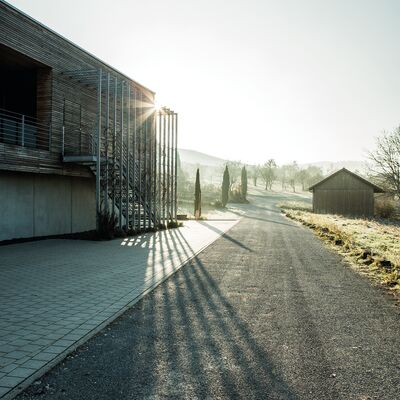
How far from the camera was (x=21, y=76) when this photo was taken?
1678cm

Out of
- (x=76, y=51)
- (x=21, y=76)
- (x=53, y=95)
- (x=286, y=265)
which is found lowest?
(x=286, y=265)

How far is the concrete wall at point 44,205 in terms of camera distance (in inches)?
559

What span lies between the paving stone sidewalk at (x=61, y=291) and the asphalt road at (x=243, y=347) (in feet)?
0.97

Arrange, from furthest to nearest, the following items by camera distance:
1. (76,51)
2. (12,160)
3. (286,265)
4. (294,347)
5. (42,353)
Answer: (76,51), (12,160), (286,265), (294,347), (42,353)

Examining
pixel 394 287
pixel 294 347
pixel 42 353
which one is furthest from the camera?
pixel 394 287

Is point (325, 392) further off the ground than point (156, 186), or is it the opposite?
point (156, 186)

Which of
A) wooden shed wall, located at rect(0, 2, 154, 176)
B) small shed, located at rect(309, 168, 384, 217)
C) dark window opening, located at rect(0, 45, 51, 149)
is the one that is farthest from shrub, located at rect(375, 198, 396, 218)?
dark window opening, located at rect(0, 45, 51, 149)

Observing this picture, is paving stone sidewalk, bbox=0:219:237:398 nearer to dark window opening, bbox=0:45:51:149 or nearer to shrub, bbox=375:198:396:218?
dark window opening, bbox=0:45:51:149

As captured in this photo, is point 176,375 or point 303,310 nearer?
point 176,375

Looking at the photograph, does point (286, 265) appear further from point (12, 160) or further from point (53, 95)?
point (53, 95)

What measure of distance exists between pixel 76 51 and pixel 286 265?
512 inches

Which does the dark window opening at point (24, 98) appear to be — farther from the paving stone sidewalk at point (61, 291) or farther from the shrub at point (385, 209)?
the shrub at point (385, 209)

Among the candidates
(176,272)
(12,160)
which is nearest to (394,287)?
(176,272)

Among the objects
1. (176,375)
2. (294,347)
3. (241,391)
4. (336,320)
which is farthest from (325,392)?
(336,320)
